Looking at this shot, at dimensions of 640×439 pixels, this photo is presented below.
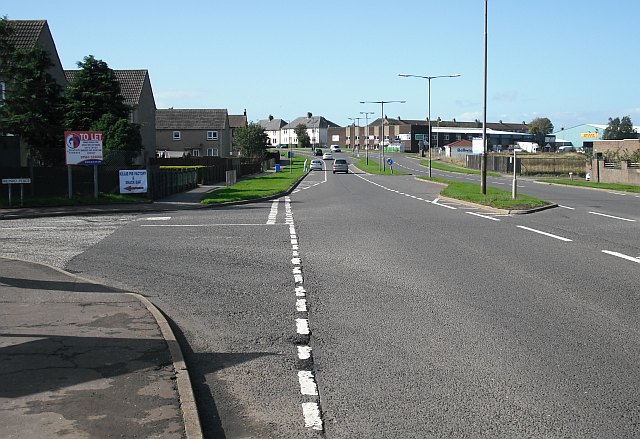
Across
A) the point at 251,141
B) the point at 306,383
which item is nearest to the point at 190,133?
the point at 251,141

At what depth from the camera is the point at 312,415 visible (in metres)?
5.97

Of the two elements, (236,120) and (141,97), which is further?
(236,120)

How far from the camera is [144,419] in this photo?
5.73 meters

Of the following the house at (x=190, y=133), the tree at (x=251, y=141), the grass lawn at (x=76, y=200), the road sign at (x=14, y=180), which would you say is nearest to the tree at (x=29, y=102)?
the grass lawn at (x=76, y=200)

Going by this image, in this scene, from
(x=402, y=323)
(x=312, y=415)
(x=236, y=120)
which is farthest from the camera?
(x=236, y=120)

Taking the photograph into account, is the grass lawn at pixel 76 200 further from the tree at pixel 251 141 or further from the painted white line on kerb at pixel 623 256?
the tree at pixel 251 141

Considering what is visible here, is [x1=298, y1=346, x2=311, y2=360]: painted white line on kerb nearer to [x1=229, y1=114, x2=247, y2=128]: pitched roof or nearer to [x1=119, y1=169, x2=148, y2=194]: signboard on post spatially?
[x1=119, y1=169, x2=148, y2=194]: signboard on post

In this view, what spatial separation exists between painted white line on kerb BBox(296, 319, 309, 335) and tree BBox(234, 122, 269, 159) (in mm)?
96589

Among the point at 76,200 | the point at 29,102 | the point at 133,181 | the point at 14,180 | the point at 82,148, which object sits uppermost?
the point at 29,102

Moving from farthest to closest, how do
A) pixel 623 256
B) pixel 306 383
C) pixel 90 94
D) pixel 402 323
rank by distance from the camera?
pixel 90 94 → pixel 623 256 → pixel 402 323 → pixel 306 383

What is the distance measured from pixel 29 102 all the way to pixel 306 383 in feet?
109

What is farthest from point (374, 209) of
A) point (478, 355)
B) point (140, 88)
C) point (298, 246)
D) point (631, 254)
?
point (140, 88)

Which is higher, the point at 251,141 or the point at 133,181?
the point at 251,141

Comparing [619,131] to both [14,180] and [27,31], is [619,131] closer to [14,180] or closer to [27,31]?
[27,31]
